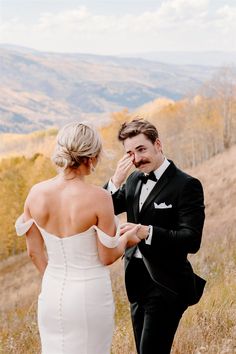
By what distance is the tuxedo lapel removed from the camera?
12.4 feet

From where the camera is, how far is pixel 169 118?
70250 millimetres

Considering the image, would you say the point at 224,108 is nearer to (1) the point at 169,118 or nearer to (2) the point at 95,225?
(1) the point at 169,118

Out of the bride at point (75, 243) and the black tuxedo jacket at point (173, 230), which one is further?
the black tuxedo jacket at point (173, 230)

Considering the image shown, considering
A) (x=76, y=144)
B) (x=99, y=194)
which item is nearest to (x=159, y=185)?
(x=99, y=194)

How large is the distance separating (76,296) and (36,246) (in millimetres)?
425

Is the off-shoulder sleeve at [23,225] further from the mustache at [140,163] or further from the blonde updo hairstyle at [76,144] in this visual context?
the mustache at [140,163]

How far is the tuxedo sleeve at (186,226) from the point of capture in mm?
3594

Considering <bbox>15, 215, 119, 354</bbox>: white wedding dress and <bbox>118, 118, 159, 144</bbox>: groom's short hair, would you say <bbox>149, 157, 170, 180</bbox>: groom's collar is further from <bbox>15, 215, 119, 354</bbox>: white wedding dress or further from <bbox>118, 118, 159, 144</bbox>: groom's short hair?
<bbox>15, 215, 119, 354</bbox>: white wedding dress

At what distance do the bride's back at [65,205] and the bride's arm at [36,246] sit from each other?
0.53ft

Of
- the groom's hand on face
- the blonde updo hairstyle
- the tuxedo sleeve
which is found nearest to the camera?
the blonde updo hairstyle

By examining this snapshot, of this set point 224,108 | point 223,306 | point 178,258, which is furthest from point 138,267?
point 224,108

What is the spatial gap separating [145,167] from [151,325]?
99 centimetres

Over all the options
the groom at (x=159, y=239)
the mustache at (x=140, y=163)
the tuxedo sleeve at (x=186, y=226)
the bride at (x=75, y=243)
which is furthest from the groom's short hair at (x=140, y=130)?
the bride at (x=75, y=243)

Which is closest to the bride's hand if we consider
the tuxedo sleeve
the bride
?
the bride
